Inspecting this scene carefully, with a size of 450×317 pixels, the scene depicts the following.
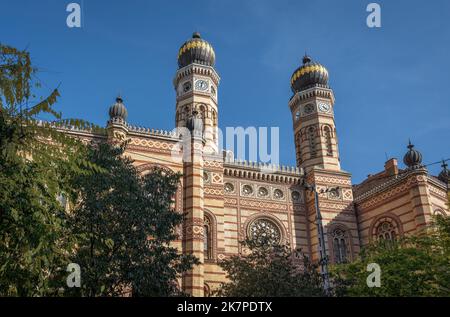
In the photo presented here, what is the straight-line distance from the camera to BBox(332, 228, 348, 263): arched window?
24.4 meters

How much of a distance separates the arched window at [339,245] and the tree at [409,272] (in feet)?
35.4

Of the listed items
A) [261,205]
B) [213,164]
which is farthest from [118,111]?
[261,205]

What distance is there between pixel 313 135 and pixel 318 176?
3.63 meters

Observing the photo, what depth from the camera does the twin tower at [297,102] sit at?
90.9 feet

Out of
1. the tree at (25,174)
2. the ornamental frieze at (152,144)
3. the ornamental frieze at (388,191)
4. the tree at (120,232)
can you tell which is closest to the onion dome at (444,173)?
the ornamental frieze at (388,191)

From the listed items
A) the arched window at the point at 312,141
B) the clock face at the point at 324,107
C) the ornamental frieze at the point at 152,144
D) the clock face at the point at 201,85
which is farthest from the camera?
the clock face at the point at 324,107

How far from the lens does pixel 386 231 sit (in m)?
23.6

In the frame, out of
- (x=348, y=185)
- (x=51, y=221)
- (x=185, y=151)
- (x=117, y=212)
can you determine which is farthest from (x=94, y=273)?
(x=348, y=185)

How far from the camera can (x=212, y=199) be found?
22.9 m

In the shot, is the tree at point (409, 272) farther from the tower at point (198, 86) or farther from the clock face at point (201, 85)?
the clock face at point (201, 85)

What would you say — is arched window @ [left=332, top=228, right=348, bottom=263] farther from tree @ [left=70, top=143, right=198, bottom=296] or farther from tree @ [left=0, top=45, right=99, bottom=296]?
tree @ [left=0, top=45, right=99, bottom=296]

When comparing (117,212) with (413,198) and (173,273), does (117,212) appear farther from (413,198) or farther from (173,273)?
(413,198)

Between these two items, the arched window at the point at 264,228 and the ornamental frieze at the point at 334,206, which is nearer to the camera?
the arched window at the point at 264,228

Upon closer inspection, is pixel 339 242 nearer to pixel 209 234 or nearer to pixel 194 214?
pixel 209 234
